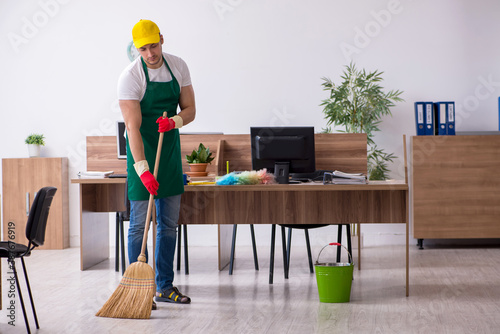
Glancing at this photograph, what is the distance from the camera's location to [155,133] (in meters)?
3.19

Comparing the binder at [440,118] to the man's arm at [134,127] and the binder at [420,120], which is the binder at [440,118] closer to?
the binder at [420,120]

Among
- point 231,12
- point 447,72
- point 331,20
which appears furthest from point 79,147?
point 447,72

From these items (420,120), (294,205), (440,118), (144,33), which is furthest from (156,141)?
(440,118)

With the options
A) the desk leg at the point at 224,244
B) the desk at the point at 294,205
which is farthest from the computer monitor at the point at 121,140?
Result: the desk at the point at 294,205

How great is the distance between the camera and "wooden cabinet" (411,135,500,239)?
5.18 m

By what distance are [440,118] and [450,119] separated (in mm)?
86

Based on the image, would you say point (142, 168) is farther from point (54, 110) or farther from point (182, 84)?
point (54, 110)

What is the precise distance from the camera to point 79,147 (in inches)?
234

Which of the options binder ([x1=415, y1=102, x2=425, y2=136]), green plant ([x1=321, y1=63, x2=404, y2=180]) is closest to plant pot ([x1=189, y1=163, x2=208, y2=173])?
green plant ([x1=321, y1=63, x2=404, y2=180])

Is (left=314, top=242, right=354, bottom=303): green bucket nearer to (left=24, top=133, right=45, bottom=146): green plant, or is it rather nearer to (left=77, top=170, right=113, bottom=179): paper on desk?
(left=77, top=170, right=113, bottom=179): paper on desk

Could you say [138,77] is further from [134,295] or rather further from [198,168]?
[198,168]

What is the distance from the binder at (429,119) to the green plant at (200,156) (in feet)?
6.79

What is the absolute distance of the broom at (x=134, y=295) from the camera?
2.94m

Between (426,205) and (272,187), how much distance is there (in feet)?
7.61
